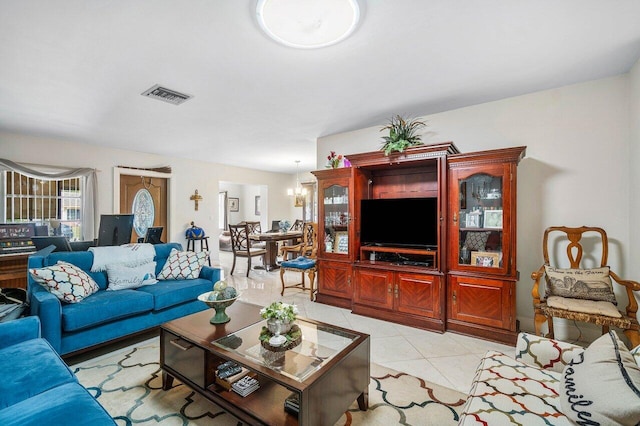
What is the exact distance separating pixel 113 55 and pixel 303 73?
1513 millimetres

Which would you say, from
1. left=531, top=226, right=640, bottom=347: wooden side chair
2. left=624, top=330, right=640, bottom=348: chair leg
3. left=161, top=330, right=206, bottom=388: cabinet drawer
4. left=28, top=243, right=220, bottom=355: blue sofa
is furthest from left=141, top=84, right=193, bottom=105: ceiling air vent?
left=624, top=330, right=640, bottom=348: chair leg

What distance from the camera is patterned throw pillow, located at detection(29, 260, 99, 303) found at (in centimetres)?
236

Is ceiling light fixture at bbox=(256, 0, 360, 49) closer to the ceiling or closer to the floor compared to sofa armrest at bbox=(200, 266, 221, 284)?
closer to the ceiling

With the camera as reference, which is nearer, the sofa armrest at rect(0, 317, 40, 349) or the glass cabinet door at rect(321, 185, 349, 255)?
the sofa armrest at rect(0, 317, 40, 349)

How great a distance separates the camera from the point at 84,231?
5055mm

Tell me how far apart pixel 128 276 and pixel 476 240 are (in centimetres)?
362

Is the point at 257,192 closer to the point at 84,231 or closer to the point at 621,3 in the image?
the point at 84,231

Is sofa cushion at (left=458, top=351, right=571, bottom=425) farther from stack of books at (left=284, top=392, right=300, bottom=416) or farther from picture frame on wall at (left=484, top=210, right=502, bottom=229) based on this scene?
picture frame on wall at (left=484, top=210, right=502, bottom=229)

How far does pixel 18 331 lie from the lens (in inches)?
69.0

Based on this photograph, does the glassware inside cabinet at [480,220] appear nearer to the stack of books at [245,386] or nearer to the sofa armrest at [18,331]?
the stack of books at [245,386]

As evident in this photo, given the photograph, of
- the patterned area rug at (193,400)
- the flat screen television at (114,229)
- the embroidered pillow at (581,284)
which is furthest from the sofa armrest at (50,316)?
the embroidered pillow at (581,284)

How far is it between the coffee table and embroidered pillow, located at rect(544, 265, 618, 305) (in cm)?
200

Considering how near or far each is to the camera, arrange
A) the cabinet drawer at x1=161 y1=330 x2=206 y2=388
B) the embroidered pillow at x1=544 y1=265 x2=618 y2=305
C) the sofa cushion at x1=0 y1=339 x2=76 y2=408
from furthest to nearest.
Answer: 1. the embroidered pillow at x1=544 y1=265 x2=618 y2=305
2. the cabinet drawer at x1=161 y1=330 x2=206 y2=388
3. the sofa cushion at x1=0 y1=339 x2=76 y2=408

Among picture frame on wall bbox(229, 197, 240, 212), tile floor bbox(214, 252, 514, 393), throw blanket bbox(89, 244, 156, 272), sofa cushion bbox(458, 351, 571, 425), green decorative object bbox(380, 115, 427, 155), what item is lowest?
tile floor bbox(214, 252, 514, 393)
